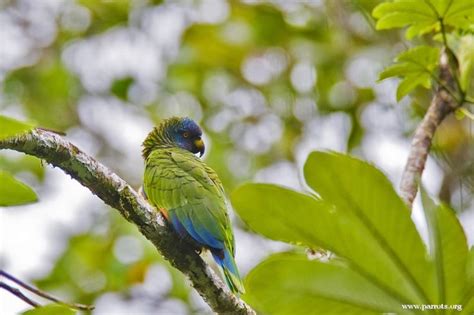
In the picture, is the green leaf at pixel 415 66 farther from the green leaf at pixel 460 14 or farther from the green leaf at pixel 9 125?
the green leaf at pixel 9 125

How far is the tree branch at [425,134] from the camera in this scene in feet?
6.38

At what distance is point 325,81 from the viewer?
507cm

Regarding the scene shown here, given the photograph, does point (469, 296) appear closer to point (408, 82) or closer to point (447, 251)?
point (447, 251)

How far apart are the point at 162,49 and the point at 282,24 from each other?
1004 mm

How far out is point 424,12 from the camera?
1.85 meters

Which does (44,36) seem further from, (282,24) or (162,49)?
(282,24)

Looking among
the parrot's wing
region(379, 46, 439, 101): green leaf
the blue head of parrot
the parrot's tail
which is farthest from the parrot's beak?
region(379, 46, 439, 101): green leaf

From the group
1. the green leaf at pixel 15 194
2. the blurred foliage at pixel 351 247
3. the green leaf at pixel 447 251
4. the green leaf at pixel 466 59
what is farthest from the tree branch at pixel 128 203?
the green leaf at pixel 466 59

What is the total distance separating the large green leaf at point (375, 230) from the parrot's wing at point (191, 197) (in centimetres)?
104

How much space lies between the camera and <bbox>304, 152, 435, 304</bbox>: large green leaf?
108 cm

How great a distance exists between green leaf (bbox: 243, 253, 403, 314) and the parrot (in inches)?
34.4

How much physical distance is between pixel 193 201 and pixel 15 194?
117cm

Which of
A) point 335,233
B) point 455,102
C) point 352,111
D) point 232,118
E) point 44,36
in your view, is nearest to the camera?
point 335,233

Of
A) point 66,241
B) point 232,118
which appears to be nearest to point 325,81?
point 232,118
